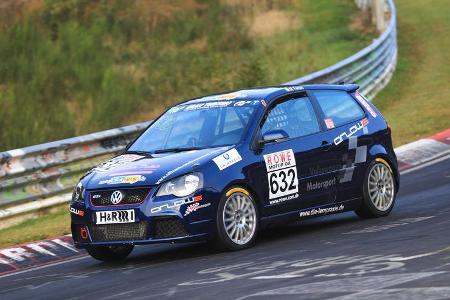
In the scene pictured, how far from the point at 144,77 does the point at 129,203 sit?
586 inches

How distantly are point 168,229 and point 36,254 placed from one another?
223 cm

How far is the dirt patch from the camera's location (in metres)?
31.6

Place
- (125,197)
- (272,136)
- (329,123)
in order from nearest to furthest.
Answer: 1. (125,197)
2. (272,136)
3. (329,123)

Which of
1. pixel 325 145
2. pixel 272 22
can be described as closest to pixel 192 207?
pixel 325 145

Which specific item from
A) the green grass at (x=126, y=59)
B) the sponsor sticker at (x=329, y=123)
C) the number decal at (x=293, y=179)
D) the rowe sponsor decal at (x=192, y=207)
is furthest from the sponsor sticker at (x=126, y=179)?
the green grass at (x=126, y=59)

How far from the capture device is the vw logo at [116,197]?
33.7ft

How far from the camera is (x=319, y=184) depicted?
11.5 meters

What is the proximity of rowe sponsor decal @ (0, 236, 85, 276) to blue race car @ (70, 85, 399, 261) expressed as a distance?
0.90m

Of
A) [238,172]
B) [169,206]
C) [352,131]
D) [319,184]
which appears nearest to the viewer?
[169,206]

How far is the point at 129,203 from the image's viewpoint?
1021 centimetres

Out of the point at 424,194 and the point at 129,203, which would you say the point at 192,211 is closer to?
the point at 129,203

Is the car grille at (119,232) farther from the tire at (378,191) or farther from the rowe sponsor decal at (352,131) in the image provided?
the tire at (378,191)

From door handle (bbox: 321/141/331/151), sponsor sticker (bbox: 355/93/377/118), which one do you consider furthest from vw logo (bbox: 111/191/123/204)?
sponsor sticker (bbox: 355/93/377/118)

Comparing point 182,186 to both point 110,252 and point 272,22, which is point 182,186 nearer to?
point 110,252
